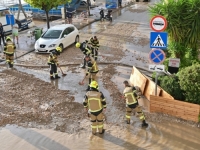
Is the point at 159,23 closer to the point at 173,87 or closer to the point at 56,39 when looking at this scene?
the point at 173,87

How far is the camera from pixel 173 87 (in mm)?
9391

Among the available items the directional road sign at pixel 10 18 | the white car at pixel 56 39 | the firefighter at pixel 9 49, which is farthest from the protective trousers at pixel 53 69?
the directional road sign at pixel 10 18

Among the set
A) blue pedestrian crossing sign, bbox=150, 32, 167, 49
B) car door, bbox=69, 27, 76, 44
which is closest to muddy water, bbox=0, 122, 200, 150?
blue pedestrian crossing sign, bbox=150, 32, 167, 49

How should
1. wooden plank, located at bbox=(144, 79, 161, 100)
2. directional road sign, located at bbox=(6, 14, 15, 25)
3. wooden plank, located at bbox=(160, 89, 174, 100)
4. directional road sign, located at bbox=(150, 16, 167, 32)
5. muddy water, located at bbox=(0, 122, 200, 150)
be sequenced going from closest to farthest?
muddy water, located at bbox=(0, 122, 200, 150) < directional road sign, located at bbox=(150, 16, 167, 32) < wooden plank, located at bbox=(160, 89, 174, 100) < wooden plank, located at bbox=(144, 79, 161, 100) < directional road sign, located at bbox=(6, 14, 15, 25)

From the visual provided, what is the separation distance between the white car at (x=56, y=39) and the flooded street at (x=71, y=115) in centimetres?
54

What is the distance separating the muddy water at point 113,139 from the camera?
7.73 metres

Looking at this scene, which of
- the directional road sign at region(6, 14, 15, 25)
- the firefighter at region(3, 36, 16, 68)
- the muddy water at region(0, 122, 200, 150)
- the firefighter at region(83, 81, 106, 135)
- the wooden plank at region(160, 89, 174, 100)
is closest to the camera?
the muddy water at region(0, 122, 200, 150)

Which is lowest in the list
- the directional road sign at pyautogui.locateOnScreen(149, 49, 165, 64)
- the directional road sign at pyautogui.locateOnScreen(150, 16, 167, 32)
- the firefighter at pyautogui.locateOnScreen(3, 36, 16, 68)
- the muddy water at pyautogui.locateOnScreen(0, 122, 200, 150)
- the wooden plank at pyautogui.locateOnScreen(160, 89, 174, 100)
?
the muddy water at pyautogui.locateOnScreen(0, 122, 200, 150)

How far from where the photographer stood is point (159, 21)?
323 inches

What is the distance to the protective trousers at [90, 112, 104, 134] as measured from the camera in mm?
8062

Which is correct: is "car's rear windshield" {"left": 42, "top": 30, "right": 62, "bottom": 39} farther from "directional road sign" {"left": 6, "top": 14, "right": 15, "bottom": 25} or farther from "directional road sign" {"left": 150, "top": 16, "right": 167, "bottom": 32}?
"directional road sign" {"left": 150, "top": 16, "right": 167, "bottom": 32}

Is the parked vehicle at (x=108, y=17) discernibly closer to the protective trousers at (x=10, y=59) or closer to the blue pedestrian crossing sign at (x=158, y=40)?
the protective trousers at (x=10, y=59)

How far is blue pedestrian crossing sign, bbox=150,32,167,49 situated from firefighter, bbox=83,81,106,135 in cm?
208

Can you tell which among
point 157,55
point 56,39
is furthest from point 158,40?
Result: point 56,39
